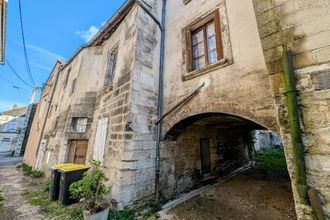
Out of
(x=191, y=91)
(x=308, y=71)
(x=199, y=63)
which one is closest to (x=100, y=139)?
(x=191, y=91)

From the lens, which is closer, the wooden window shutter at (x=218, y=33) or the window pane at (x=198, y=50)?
the wooden window shutter at (x=218, y=33)

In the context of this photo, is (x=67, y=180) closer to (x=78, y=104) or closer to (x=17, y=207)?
(x=17, y=207)

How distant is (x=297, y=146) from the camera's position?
5.03 ft

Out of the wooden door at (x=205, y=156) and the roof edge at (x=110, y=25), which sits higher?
the roof edge at (x=110, y=25)

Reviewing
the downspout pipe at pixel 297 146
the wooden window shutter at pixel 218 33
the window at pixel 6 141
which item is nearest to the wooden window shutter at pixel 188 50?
the wooden window shutter at pixel 218 33

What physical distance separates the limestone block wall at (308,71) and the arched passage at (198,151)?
142 cm

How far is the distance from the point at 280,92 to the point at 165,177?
353 cm

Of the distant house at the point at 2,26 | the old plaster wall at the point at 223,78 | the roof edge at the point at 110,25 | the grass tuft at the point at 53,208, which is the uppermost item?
the roof edge at the point at 110,25

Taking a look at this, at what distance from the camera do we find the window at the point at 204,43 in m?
3.58

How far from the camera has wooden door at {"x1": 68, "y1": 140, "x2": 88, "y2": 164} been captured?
19.1 ft

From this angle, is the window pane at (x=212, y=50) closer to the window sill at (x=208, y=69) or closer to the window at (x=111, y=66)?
the window sill at (x=208, y=69)

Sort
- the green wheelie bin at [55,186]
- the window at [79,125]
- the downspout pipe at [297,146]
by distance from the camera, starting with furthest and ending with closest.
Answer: the window at [79,125]
the green wheelie bin at [55,186]
the downspout pipe at [297,146]

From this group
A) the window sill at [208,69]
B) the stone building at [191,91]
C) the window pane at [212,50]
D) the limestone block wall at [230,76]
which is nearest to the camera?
the stone building at [191,91]

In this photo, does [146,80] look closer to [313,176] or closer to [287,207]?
[313,176]
